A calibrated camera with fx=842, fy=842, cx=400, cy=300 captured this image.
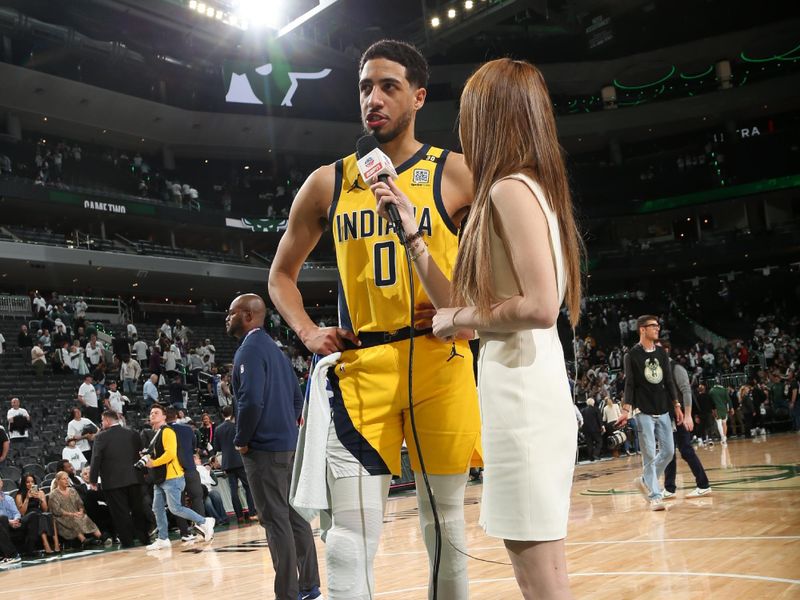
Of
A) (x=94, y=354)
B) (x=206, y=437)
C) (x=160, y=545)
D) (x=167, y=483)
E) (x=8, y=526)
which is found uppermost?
(x=94, y=354)

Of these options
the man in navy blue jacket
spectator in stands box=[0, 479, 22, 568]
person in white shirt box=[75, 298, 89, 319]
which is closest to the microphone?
the man in navy blue jacket

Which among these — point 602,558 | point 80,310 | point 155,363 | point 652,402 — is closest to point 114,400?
point 155,363

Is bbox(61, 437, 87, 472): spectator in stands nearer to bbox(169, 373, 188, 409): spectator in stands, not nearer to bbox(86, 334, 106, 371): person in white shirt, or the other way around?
bbox(169, 373, 188, 409): spectator in stands

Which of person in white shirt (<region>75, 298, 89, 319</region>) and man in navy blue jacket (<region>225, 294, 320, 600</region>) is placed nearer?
man in navy blue jacket (<region>225, 294, 320, 600</region>)

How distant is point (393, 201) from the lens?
2.50 m

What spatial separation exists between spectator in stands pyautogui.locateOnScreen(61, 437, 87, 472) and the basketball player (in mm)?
10981

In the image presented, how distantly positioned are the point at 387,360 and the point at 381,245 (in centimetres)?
38

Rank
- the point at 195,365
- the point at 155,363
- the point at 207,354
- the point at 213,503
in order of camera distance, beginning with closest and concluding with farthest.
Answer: the point at 213,503, the point at 155,363, the point at 195,365, the point at 207,354

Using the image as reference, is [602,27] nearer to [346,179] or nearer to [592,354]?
[592,354]

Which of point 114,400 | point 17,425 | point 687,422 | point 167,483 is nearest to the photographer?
point 687,422

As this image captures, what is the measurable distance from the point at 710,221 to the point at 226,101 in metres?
23.7

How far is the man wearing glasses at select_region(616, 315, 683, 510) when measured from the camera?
868 cm

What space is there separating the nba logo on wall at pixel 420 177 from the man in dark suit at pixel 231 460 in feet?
27.9

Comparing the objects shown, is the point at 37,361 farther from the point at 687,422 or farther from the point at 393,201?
the point at 393,201
